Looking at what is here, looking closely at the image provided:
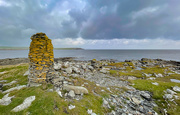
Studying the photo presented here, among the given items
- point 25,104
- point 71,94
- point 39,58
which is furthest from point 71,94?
point 39,58

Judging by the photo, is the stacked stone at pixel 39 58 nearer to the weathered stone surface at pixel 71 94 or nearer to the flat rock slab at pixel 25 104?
the flat rock slab at pixel 25 104

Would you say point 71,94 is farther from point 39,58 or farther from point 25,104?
point 39,58

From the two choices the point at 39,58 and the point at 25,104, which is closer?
the point at 25,104

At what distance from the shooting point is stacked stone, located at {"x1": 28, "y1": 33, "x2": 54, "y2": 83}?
9.64 meters

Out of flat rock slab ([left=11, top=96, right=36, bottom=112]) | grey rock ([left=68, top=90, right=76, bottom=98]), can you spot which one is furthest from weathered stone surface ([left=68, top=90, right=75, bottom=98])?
flat rock slab ([left=11, top=96, right=36, bottom=112])

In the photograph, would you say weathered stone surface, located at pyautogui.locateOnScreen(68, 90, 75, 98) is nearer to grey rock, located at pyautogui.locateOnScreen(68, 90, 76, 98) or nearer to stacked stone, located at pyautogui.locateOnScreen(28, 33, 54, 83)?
grey rock, located at pyautogui.locateOnScreen(68, 90, 76, 98)

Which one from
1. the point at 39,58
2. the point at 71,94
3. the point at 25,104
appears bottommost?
the point at 71,94

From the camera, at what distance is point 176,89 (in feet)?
40.2

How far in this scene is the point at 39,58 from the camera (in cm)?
982

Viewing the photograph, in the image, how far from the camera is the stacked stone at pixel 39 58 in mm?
9641

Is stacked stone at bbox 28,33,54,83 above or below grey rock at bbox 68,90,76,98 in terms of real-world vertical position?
above

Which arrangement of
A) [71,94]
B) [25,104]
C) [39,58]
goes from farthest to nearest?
1. [39,58]
2. [71,94]
3. [25,104]

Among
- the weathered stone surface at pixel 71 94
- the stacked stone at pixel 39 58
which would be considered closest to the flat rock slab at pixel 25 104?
the weathered stone surface at pixel 71 94

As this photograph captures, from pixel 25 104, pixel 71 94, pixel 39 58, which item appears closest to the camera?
pixel 25 104
